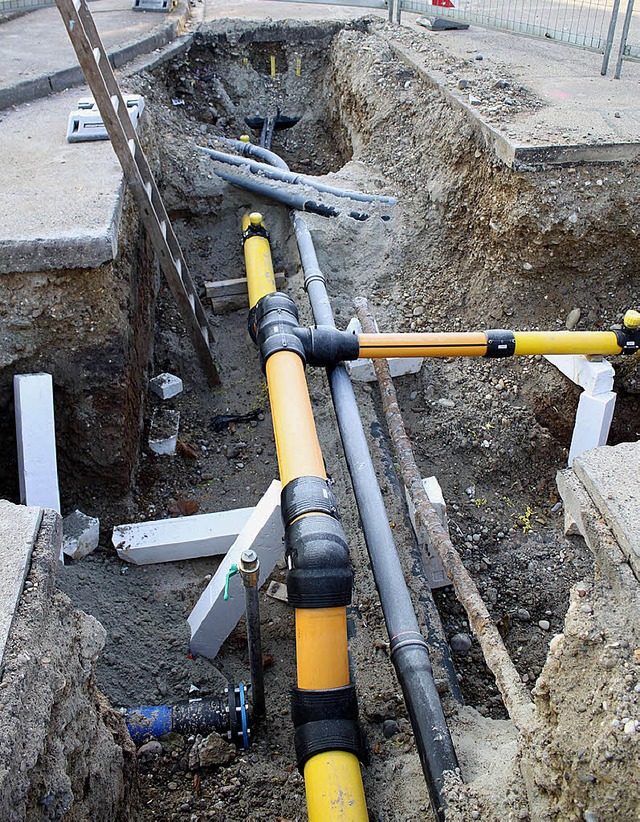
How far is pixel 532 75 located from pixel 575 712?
226 inches

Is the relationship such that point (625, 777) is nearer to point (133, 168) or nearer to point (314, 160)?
point (133, 168)

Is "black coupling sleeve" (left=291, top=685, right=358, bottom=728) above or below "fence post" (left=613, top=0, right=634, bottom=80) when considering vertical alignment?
below

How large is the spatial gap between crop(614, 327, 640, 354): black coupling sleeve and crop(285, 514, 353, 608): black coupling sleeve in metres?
2.22

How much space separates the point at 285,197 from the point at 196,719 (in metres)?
4.05

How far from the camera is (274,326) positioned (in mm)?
3861

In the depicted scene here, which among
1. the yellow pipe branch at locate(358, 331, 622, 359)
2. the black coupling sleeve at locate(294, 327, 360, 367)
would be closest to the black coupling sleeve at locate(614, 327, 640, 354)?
the yellow pipe branch at locate(358, 331, 622, 359)

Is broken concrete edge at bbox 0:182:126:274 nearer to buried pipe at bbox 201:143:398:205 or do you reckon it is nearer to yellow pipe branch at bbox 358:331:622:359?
yellow pipe branch at bbox 358:331:622:359

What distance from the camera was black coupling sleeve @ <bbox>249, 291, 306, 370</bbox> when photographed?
12.2ft

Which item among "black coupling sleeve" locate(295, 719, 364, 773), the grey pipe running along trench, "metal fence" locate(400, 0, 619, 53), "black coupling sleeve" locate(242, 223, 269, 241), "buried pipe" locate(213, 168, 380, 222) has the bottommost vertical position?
"black coupling sleeve" locate(295, 719, 364, 773)

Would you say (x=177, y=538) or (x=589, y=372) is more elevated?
(x=589, y=372)

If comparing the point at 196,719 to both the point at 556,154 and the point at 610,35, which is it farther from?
the point at 610,35

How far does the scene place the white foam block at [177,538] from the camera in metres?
3.65

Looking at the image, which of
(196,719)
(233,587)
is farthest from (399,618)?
(196,719)

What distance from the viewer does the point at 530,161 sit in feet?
14.2
